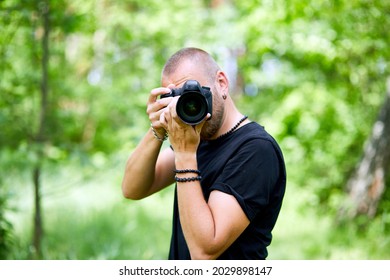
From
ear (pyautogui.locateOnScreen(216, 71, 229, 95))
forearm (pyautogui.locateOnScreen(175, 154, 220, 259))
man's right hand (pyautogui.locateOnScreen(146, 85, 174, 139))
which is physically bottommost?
forearm (pyautogui.locateOnScreen(175, 154, 220, 259))

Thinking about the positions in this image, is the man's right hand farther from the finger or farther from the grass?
the grass

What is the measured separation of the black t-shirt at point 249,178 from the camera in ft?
5.41

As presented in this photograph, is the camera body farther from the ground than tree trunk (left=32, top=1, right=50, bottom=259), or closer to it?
Result: closer to it

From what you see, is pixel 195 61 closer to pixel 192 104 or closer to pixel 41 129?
pixel 192 104

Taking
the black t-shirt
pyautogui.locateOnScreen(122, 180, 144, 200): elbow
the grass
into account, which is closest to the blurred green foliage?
the grass

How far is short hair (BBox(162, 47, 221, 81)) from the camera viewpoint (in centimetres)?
185

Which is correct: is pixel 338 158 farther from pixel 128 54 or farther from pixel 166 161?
pixel 166 161

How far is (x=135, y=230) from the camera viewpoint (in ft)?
18.9

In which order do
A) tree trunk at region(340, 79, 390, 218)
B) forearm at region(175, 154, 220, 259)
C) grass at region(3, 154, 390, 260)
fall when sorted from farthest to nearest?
tree trunk at region(340, 79, 390, 218), grass at region(3, 154, 390, 260), forearm at region(175, 154, 220, 259)

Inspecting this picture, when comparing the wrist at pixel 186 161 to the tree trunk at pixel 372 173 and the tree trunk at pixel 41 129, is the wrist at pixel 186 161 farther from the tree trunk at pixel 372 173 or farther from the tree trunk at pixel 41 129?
the tree trunk at pixel 372 173

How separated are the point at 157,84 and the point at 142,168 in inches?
210

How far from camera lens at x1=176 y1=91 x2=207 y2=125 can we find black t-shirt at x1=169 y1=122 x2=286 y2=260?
0.17 meters

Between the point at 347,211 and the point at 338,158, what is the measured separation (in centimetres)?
126
